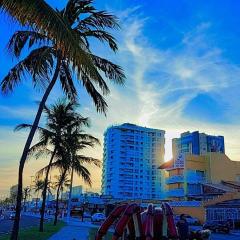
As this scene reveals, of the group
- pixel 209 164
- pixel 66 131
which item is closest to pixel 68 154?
pixel 66 131

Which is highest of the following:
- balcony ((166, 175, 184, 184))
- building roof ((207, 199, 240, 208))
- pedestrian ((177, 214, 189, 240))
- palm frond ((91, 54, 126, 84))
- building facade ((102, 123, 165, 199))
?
building facade ((102, 123, 165, 199))

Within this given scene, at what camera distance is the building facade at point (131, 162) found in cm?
14238

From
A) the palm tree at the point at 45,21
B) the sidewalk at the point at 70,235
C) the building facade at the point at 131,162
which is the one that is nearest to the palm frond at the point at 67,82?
the palm tree at the point at 45,21

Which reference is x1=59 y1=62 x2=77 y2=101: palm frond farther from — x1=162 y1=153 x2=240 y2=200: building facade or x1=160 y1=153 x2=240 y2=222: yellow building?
x1=162 y1=153 x2=240 y2=200: building facade

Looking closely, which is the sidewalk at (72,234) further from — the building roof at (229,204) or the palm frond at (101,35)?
the building roof at (229,204)

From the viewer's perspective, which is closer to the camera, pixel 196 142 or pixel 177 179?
pixel 177 179

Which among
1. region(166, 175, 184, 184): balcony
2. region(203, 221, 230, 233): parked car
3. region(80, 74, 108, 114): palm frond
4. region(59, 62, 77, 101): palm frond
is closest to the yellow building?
region(166, 175, 184, 184): balcony

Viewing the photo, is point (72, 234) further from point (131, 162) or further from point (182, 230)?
point (131, 162)

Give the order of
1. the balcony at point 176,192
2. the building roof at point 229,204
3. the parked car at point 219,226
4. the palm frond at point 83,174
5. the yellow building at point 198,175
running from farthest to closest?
the balcony at point 176,192, the yellow building at point 198,175, the building roof at point 229,204, the parked car at point 219,226, the palm frond at point 83,174

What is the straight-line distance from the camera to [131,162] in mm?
149125

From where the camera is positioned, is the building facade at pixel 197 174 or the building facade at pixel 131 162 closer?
the building facade at pixel 197 174

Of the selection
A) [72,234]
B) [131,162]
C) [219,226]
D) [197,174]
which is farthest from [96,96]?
[131,162]

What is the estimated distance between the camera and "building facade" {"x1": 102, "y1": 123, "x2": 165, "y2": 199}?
142 m

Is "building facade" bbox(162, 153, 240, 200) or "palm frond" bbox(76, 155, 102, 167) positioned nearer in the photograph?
"palm frond" bbox(76, 155, 102, 167)
